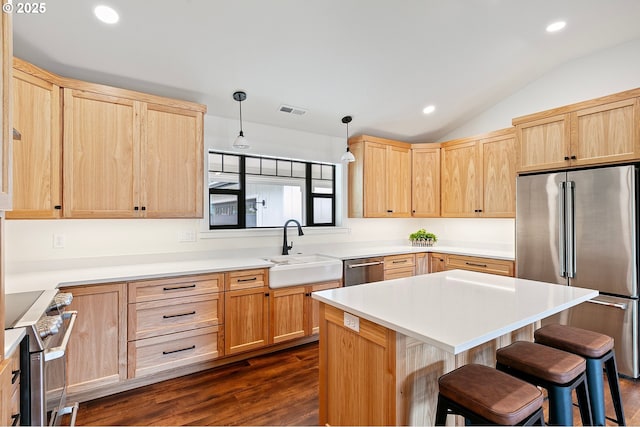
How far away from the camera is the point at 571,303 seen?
1674 mm

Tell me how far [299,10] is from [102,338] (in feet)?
9.03

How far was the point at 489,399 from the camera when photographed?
1.22 meters

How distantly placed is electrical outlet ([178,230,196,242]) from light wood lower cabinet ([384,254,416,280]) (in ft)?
7.03

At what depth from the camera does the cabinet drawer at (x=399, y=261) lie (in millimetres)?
3836

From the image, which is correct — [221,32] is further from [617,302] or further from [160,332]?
[617,302]

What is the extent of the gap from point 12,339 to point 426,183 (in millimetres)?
4247

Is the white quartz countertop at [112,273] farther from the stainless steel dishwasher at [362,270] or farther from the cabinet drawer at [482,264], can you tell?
the cabinet drawer at [482,264]

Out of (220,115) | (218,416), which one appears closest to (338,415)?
(218,416)

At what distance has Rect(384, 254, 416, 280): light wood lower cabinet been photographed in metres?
3.83

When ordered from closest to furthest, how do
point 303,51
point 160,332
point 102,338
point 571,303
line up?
point 571,303 < point 102,338 < point 160,332 < point 303,51

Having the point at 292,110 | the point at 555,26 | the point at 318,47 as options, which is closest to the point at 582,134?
the point at 555,26

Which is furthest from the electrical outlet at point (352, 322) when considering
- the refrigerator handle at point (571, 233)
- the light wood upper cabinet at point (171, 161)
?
the refrigerator handle at point (571, 233)

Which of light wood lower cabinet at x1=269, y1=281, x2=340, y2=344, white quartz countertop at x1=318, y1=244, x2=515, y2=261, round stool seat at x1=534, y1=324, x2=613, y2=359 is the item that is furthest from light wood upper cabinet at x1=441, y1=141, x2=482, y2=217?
round stool seat at x1=534, y1=324, x2=613, y2=359

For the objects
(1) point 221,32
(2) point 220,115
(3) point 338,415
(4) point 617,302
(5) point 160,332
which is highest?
(1) point 221,32
